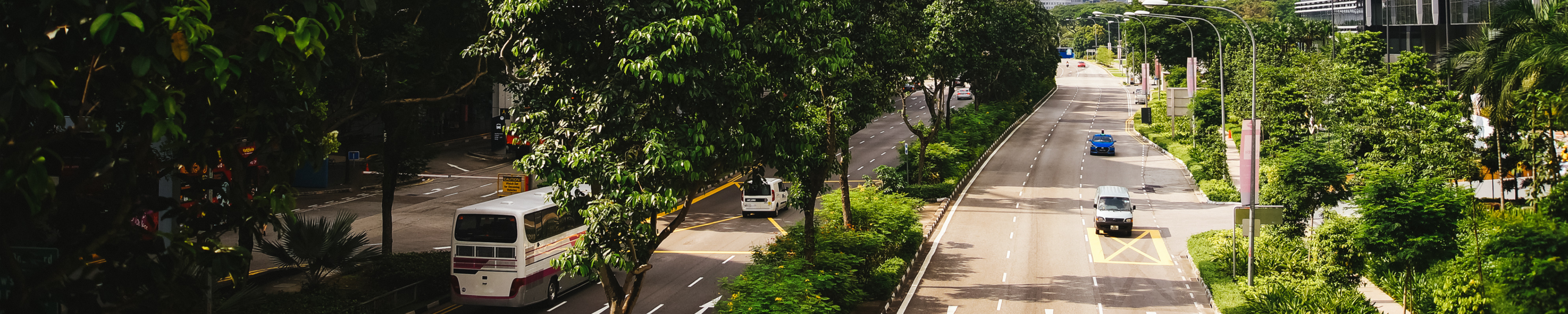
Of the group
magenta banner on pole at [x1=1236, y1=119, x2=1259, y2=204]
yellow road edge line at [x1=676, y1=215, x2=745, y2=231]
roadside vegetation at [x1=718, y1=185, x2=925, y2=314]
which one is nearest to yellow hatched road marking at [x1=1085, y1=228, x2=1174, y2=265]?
magenta banner on pole at [x1=1236, y1=119, x2=1259, y2=204]

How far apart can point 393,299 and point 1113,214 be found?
24711mm

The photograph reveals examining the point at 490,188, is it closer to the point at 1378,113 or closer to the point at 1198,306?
the point at 1198,306

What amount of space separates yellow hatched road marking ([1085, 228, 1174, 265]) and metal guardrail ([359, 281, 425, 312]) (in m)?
19.9

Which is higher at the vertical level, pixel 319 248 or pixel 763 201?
pixel 319 248

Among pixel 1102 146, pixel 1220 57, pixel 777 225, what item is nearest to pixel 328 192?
pixel 777 225

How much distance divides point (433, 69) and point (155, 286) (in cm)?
1501

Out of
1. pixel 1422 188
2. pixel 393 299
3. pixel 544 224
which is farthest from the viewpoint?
pixel 544 224

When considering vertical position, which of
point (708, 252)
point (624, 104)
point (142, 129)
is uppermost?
point (624, 104)

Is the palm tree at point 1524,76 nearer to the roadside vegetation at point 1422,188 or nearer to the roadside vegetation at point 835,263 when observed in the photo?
the roadside vegetation at point 1422,188

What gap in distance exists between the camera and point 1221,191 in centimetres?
4322

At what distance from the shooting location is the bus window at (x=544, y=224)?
20.6 m

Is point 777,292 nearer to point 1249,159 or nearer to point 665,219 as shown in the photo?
point 1249,159

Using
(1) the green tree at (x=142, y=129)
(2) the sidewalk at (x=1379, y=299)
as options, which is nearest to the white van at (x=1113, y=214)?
(2) the sidewalk at (x=1379, y=299)

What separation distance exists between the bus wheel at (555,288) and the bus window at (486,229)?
79.6 inches
